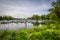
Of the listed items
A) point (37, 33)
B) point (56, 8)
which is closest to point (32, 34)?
point (37, 33)

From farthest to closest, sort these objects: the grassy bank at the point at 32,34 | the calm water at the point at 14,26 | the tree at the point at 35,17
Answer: the tree at the point at 35,17 → the calm water at the point at 14,26 → the grassy bank at the point at 32,34

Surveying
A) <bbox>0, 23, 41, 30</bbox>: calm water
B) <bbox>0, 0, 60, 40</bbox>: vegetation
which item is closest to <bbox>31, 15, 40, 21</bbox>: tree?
<bbox>0, 23, 41, 30</bbox>: calm water

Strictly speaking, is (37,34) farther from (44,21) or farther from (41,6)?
(41,6)

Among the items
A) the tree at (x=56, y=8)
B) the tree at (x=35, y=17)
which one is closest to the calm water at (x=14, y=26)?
the tree at (x=35, y=17)

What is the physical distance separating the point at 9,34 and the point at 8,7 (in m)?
0.62

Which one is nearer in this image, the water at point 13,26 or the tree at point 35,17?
the water at point 13,26

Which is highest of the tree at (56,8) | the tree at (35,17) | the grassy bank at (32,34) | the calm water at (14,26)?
the tree at (56,8)

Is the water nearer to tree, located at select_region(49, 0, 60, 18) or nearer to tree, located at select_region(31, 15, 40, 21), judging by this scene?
tree, located at select_region(31, 15, 40, 21)

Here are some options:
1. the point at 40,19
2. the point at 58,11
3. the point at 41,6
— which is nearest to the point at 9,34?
the point at 40,19

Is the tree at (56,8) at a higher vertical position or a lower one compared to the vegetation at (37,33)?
higher

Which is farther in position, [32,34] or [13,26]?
[13,26]

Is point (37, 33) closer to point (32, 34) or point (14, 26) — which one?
point (32, 34)

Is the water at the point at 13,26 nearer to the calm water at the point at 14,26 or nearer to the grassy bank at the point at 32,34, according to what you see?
the calm water at the point at 14,26

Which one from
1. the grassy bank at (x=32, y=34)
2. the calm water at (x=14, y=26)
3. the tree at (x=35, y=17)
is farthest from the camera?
the tree at (x=35, y=17)
